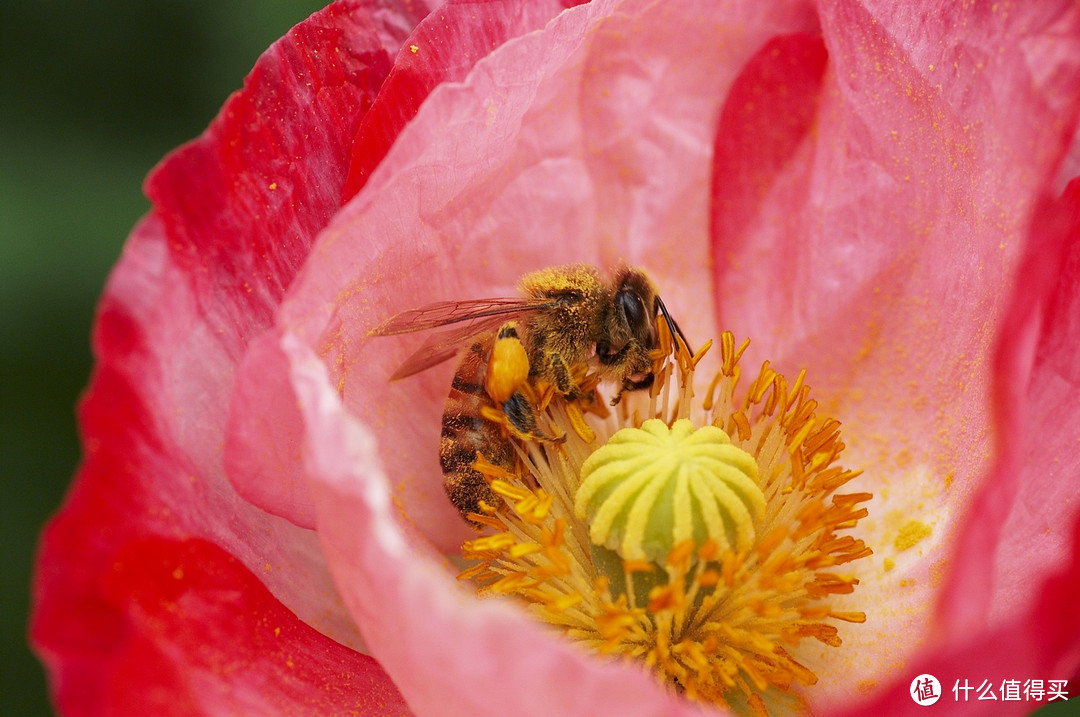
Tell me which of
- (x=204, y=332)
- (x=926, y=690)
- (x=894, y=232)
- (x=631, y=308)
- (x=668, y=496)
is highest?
(x=894, y=232)

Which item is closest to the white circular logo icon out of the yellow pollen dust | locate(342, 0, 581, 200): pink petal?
the yellow pollen dust

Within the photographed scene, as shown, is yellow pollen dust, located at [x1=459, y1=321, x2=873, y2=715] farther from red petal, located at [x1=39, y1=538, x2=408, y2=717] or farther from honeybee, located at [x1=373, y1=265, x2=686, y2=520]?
red petal, located at [x1=39, y1=538, x2=408, y2=717]

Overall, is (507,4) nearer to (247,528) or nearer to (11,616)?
(247,528)

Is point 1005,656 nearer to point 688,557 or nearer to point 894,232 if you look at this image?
point 688,557

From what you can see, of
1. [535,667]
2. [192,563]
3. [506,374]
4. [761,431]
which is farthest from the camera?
[761,431]

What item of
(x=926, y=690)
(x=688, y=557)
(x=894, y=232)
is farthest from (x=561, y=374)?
(x=926, y=690)

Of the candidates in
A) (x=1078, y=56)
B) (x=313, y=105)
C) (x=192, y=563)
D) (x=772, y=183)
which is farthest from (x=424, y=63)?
(x=1078, y=56)
